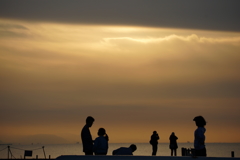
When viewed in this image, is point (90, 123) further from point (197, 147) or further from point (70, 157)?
point (70, 157)

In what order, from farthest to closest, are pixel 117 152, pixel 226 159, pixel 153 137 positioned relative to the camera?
1. pixel 153 137
2. pixel 117 152
3. pixel 226 159

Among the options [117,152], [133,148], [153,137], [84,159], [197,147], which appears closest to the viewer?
[84,159]

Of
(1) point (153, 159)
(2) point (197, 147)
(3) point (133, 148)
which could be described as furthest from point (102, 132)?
(1) point (153, 159)

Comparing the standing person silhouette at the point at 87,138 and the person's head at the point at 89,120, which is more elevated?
the person's head at the point at 89,120

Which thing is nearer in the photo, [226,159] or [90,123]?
[226,159]

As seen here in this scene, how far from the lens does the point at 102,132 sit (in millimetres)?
12641

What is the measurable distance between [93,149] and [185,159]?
5375mm

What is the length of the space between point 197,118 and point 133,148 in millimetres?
2622

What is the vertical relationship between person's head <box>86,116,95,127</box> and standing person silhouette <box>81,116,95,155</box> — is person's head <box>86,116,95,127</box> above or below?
above

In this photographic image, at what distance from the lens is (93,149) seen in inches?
492

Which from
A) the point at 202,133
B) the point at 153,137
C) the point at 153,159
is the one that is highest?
the point at 153,137

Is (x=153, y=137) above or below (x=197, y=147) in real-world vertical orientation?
above

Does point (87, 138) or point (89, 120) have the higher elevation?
point (89, 120)

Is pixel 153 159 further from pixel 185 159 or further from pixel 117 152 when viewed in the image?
pixel 117 152
